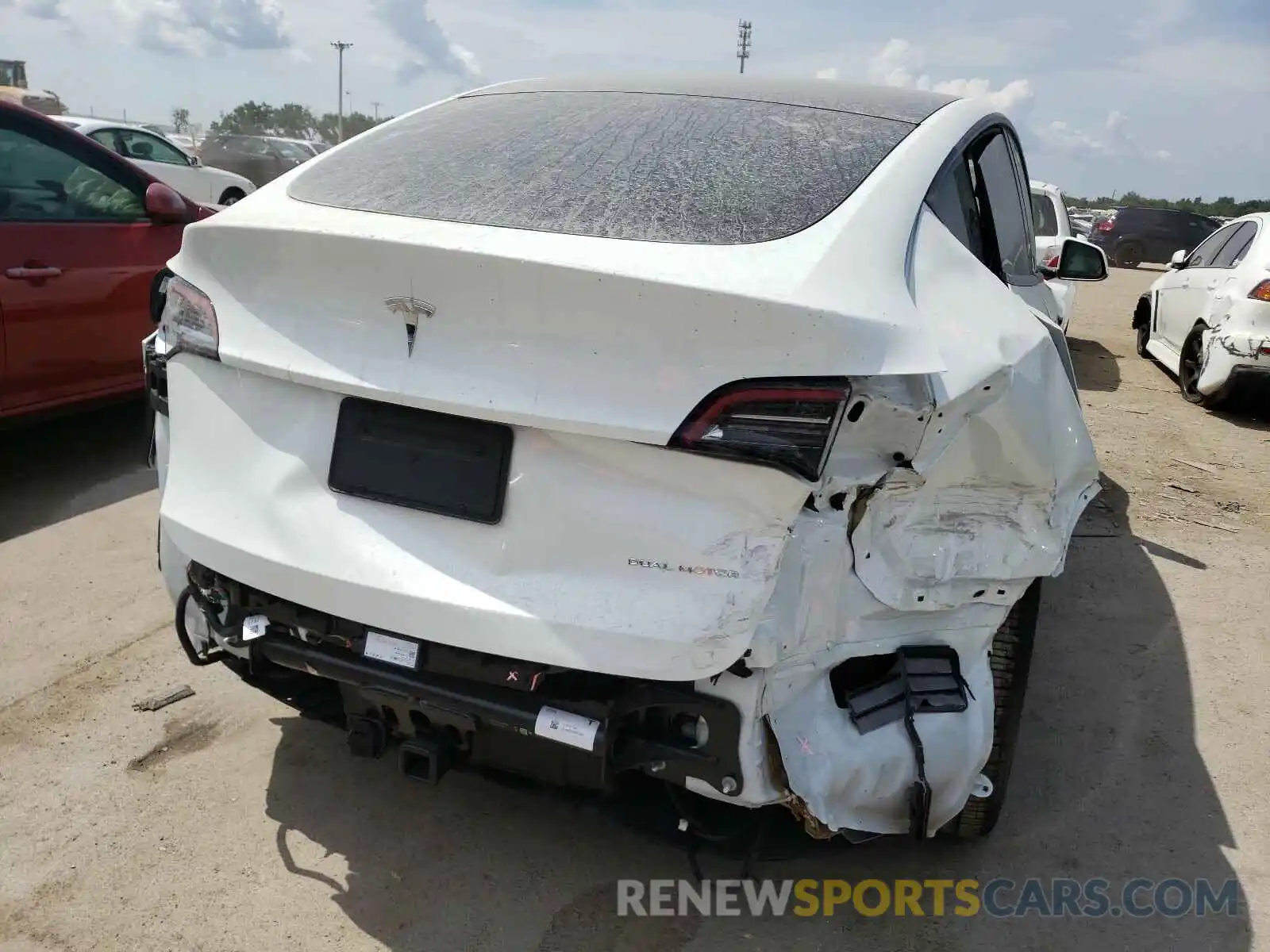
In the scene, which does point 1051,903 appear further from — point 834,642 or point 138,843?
point 138,843

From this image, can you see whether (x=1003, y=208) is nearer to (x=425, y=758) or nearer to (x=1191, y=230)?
(x=425, y=758)

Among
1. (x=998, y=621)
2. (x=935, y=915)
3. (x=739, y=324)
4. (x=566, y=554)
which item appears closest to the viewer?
(x=739, y=324)

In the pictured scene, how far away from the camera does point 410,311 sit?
5.98ft

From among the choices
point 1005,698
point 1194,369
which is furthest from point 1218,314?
point 1005,698

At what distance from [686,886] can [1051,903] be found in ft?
2.87

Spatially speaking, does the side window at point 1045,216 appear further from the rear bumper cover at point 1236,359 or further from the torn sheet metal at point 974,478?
the torn sheet metal at point 974,478

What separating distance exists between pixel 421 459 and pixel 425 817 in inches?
43.9

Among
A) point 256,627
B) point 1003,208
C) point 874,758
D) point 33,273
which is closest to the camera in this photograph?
point 874,758

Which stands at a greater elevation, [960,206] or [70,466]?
[960,206]

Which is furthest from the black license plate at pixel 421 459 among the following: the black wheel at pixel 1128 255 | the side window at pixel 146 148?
the black wheel at pixel 1128 255

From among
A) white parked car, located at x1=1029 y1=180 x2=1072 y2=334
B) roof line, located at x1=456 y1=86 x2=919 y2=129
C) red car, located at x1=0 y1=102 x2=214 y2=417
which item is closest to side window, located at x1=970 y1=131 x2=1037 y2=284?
roof line, located at x1=456 y1=86 x2=919 y2=129

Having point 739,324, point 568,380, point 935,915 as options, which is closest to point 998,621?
point 935,915

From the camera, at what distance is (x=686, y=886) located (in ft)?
7.63

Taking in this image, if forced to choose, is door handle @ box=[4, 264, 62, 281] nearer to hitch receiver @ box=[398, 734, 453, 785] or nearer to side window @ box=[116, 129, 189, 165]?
hitch receiver @ box=[398, 734, 453, 785]
